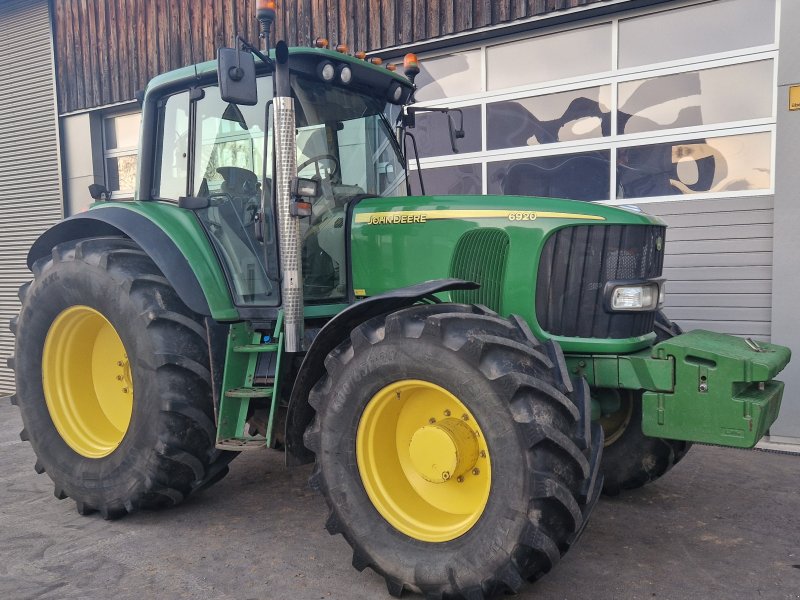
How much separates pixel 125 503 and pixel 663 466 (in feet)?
9.83

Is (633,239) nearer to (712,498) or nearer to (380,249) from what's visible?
(380,249)

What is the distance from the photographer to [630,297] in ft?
10.5

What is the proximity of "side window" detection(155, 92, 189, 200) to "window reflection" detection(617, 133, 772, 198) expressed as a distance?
3758 millimetres

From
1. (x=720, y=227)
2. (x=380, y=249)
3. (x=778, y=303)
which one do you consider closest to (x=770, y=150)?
(x=720, y=227)

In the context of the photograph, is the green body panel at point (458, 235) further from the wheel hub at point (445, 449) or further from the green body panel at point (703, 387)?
the wheel hub at point (445, 449)

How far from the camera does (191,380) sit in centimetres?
356

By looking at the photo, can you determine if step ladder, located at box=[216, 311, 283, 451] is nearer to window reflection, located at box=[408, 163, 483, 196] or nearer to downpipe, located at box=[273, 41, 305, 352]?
downpipe, located at box=[273, 41, 305, 352]

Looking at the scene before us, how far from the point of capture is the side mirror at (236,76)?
3059 millimetres

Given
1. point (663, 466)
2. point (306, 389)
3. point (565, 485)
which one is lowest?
point (663, 466)

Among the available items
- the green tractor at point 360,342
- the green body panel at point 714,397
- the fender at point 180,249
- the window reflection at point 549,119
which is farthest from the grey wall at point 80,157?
the green body panel at point 714,397

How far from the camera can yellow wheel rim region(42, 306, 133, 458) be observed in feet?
13.1

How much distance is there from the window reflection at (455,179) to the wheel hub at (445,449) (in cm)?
414

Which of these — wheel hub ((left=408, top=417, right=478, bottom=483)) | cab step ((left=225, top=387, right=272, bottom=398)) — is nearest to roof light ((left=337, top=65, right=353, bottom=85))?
cab step ((left=225, top=387, right=272, bottom=398))

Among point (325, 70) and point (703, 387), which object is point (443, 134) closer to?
point (325, 70)
